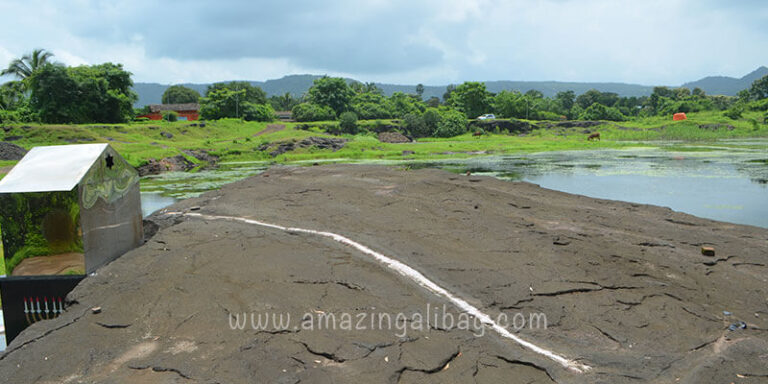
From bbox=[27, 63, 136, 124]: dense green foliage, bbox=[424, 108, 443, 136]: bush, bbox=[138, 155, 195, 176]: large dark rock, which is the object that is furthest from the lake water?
bbox=[424, 108, 443, 136]: bush

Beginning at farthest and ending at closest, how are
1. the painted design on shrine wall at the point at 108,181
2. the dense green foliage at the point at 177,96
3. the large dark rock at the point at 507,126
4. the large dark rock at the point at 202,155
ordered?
the dense green foliage at the point at 177,96, the large dark rock at the point at 507,126, the large dark rock at the point at 202,155, the painted design on shrine wall at the point at 108,181

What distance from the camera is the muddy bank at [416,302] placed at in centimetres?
431

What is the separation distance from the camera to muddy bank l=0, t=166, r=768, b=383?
431cm

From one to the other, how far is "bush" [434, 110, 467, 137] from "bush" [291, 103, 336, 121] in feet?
47.7

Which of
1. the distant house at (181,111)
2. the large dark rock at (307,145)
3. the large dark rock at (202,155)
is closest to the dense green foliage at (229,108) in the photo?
the distant house at (181,111)

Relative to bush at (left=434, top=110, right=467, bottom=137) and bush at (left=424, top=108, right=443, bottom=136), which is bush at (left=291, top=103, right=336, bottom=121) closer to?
bush at (left=424, top=108, right=443, bottom=136)

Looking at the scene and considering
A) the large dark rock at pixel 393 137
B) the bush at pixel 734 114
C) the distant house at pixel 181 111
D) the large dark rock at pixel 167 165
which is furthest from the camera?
the distant house at pixel 181 111

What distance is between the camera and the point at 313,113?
2643 inches

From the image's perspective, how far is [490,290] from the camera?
6.11 m

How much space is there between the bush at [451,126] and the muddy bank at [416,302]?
183 feet

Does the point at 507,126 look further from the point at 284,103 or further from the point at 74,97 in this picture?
the point at 284,103

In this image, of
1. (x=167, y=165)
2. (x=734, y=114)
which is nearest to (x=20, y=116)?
(x=167, y=165)

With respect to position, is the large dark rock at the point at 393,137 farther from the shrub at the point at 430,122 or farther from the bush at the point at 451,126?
the bush at the point at 451,126

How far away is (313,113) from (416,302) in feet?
208
